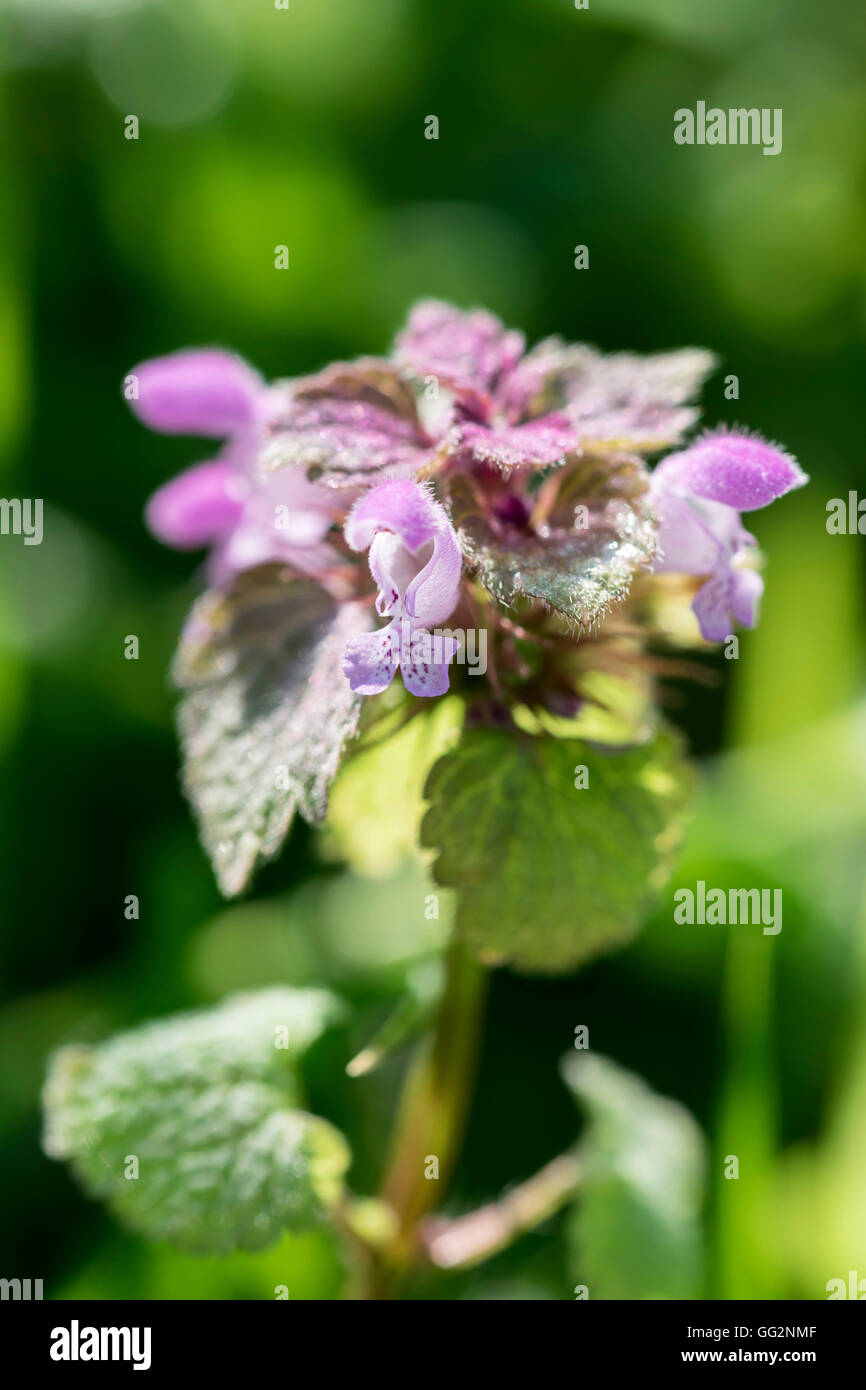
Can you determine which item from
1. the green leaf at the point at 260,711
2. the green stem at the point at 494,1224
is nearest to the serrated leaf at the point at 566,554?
the green leaf at the point at 260,711

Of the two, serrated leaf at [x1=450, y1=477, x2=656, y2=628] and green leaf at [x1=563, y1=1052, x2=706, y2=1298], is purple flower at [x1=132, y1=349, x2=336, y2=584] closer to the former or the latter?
serrated leaf at [x1=450, y1=477, x2=656, y2=628]

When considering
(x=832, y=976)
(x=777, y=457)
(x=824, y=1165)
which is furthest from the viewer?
(x=832, y=976)

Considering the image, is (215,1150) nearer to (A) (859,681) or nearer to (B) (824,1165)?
(B) (824,1165)

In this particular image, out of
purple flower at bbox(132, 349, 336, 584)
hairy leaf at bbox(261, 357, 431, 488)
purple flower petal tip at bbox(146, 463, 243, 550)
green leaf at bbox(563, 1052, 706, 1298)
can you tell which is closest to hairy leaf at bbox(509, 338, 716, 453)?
hairy leaf at bbox(261, 357, 431, 488)

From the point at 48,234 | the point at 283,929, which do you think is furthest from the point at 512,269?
the point at 283,929

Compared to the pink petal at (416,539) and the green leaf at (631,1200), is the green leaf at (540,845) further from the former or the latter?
the green leaf at (631,1200)
